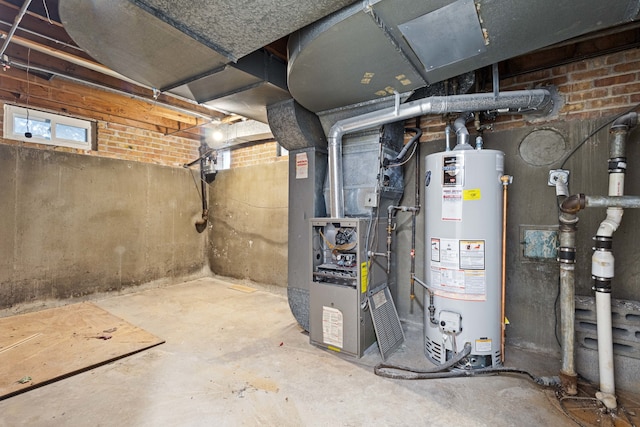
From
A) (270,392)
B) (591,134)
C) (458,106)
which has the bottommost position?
(270,392)

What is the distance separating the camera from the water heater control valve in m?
2.05

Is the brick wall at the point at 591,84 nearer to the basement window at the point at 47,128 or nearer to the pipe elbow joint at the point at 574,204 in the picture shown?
the pipe elbow joint at the point at 574,204

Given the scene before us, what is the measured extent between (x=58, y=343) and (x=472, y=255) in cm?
344

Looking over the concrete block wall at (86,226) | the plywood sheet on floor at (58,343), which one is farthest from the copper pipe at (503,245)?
the concrete block wall at (86,226)

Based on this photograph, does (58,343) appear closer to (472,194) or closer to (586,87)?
(472,194)

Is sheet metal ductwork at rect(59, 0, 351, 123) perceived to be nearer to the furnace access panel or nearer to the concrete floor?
the furnace access panel

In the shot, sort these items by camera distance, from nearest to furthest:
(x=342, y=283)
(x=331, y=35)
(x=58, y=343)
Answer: (x=331, y=35)
(x=342, y=283)
(x=58, y=343)

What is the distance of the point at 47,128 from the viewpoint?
3.68 meters

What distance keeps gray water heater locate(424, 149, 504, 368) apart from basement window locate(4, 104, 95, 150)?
449 cm

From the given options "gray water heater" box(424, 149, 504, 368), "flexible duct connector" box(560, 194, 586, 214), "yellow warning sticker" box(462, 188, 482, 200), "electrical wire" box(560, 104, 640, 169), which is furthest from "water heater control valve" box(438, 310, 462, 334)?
"electrical wire" box(560, 104, 640, 169)

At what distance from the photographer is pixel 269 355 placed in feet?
7.74

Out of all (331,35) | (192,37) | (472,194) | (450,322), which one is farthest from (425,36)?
(450,322)

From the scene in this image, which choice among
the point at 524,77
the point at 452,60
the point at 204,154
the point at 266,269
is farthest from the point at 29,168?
the point at 524,77

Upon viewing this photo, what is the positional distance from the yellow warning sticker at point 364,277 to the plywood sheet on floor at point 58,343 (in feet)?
5.99
